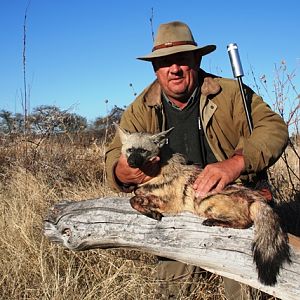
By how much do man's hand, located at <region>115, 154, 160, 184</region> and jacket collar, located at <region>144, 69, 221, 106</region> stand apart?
0.69m

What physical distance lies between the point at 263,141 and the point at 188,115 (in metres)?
0.91

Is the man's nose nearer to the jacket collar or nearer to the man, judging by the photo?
the man

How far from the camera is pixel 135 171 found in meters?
3.62

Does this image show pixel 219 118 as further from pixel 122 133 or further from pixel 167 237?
pixel 167 237

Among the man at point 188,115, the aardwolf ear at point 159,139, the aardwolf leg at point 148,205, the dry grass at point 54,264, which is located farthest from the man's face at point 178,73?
the dry grass at point 54,264

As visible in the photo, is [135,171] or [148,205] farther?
[135,171]

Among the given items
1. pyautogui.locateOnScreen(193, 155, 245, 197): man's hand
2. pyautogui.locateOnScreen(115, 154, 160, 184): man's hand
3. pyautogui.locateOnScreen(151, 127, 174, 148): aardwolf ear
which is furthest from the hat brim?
pyautogui.locateOnScreen(193, 155, 245, 197): man's hand

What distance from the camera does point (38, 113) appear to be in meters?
7.52

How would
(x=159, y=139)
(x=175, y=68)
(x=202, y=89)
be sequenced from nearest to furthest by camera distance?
1. (x=159, y=139)
2. (x=175, y=68)
3. (x=202, y=89)

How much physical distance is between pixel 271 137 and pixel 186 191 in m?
0.79

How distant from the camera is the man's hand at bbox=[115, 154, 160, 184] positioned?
363cm

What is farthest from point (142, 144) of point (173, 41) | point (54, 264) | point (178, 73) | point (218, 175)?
point (54, 264)

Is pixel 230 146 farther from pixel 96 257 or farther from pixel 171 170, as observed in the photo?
pixel 96 257

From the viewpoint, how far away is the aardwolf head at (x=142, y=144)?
368 centimetres
